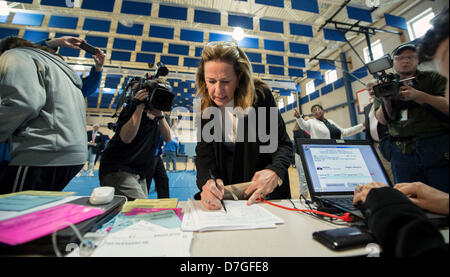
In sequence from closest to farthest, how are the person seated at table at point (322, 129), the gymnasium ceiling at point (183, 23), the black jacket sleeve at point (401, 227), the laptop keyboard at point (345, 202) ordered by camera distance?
the black jacket sleeve at point (401, 227) < the laptop keyboard at point (345, 202) < the person seated at table at point (322, 129) < the gymnasium ceiling at point (183, 23)

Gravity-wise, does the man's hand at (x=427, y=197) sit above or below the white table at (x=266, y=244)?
above

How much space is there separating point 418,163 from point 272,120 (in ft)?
1.96

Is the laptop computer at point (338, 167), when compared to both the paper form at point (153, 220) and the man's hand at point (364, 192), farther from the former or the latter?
the paper form at point (153, 220)

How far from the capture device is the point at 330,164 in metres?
0.74

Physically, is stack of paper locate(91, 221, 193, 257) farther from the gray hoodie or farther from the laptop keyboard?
the gray hoodie

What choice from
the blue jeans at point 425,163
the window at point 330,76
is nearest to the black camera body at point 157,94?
the blue jeans at point 425,163

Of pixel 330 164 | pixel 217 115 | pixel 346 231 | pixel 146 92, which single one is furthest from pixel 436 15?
pixel 146 92

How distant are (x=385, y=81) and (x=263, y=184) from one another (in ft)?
2.36

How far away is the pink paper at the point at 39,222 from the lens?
1.03 ft

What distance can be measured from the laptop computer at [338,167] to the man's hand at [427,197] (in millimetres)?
199

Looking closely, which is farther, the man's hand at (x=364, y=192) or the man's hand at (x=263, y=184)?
the man's hand at (x=263, y=184)

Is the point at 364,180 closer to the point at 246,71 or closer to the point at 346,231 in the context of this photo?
the point at 346,231

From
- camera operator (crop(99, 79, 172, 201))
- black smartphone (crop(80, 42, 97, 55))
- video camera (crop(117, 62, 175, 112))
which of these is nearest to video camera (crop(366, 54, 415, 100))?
video camera (crop(117, 62, 175, 112))
